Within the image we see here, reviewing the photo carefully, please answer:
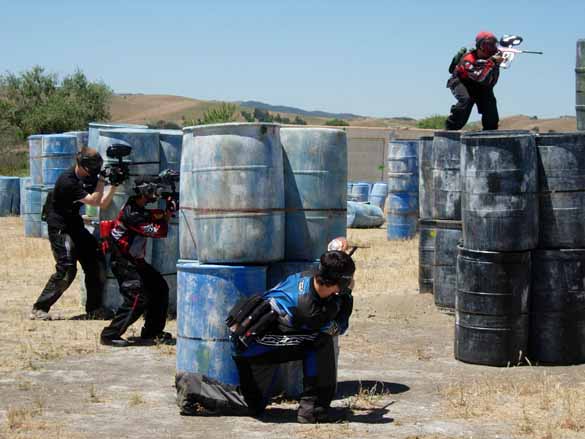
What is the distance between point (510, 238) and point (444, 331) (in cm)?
265

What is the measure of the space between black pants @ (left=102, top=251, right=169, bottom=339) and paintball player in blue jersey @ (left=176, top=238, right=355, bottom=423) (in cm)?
286

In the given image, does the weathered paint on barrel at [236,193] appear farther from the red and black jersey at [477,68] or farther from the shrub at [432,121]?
the shrub at [432,121]

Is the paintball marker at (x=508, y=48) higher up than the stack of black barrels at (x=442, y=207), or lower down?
higher up

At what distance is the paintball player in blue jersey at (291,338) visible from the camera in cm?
700

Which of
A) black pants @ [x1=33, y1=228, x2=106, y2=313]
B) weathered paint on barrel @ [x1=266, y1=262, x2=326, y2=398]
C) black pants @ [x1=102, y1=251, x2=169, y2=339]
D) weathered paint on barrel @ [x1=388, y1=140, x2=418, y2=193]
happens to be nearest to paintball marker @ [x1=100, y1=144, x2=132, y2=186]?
black pants @ [x1=102, y1=251, x2=169, y2=339]

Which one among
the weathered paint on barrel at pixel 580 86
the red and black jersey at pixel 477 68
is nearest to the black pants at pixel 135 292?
the red and black jersey at pixel 477 68

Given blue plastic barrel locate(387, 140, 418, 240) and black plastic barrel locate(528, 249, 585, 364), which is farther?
blue plastic barrel locate(387, 140, 418, 240)

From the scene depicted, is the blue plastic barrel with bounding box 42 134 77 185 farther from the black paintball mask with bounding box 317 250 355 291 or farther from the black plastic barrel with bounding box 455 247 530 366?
the black paintball mask with bounding box 317 250 355 291

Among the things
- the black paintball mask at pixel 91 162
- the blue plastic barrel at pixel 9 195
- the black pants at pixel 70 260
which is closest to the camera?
→ the black paintball mask at pixel 91 162

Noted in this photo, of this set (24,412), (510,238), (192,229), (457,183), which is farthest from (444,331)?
(24,412)

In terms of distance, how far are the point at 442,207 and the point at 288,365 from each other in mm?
5104

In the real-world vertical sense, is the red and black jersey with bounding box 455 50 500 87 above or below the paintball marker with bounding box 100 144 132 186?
above

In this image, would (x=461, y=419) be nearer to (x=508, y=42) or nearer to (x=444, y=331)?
(x=444, y=331)

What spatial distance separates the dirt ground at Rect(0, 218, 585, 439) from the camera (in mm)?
6848
